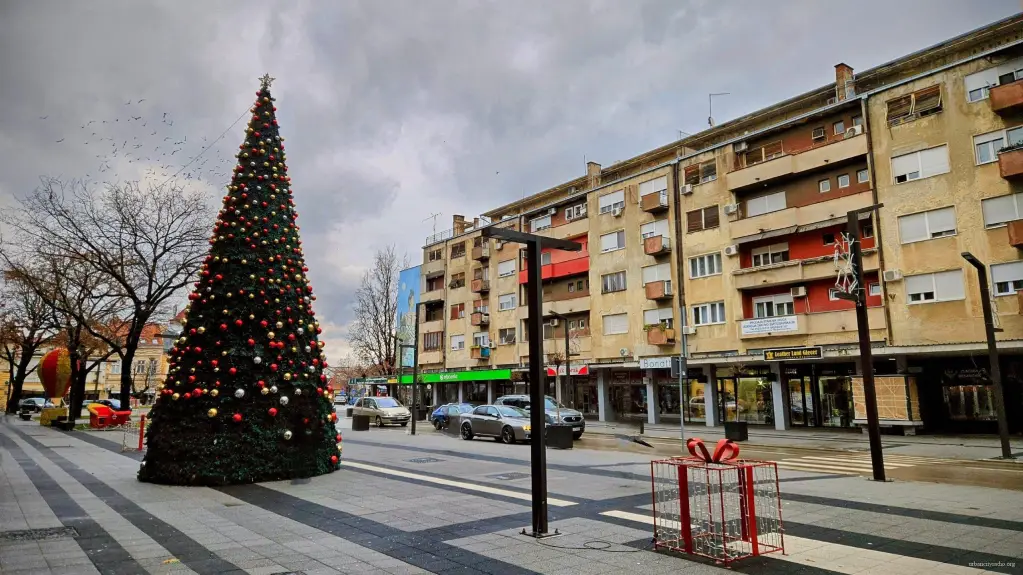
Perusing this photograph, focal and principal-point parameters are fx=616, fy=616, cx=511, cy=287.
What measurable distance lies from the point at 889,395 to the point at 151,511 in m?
27.0

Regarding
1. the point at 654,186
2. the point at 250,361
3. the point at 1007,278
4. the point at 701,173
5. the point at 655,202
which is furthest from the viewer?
the point at 654,186

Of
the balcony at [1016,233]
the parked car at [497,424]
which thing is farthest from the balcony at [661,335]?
the balcony at [1016,233]

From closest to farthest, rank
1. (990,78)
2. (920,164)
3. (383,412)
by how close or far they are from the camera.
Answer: (990,78), (920,164), (383,412)

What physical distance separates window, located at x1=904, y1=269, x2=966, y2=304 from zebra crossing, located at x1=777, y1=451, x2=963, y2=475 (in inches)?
403

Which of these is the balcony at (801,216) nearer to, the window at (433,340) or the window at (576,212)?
the window at (576,212)

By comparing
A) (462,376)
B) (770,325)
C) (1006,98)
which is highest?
(1006,98)

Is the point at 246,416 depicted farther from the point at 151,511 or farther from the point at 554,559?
the point at 554,559

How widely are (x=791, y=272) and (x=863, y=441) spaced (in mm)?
9112

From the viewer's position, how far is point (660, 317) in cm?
3572

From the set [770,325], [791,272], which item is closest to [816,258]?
[791,272]

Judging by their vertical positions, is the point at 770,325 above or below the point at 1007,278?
below

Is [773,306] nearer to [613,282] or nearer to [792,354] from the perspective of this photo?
[792,354]

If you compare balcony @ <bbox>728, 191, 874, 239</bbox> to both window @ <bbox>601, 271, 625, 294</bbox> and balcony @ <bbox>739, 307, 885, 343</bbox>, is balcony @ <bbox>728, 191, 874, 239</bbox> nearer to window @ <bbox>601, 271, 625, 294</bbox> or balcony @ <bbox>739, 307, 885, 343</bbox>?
balcony @ <bbox>739, 307, 885, 343</bbox>

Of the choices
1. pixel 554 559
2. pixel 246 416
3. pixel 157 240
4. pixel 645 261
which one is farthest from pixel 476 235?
pixel 554 559
